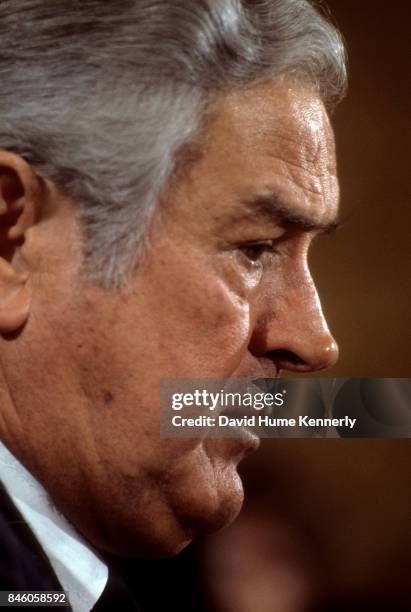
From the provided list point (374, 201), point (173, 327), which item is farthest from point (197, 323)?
point (374, 201)

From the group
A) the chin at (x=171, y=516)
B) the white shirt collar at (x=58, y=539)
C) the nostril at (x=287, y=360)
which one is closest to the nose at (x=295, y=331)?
the nostril at (x=287, y=360)

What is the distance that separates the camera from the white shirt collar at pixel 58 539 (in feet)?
2.72

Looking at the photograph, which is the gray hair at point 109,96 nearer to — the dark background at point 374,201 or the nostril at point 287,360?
the nostril at point 287,360

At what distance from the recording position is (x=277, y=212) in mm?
859

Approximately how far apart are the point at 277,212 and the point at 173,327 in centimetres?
14

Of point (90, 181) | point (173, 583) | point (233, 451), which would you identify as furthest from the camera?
point (173, 583)

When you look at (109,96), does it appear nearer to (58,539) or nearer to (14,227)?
(14,227)

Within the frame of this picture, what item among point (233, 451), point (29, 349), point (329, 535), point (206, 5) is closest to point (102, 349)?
point (29, 349)

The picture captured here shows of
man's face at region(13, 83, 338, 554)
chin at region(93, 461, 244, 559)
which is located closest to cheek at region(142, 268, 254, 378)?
man's face at region(13, 83, 338, 554)

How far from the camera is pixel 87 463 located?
844 millimetres

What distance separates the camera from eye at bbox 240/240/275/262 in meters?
0.87

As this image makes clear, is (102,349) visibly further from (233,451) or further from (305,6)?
→ (305,6)

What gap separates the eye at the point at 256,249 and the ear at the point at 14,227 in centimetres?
20

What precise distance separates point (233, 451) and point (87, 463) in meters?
0.15
